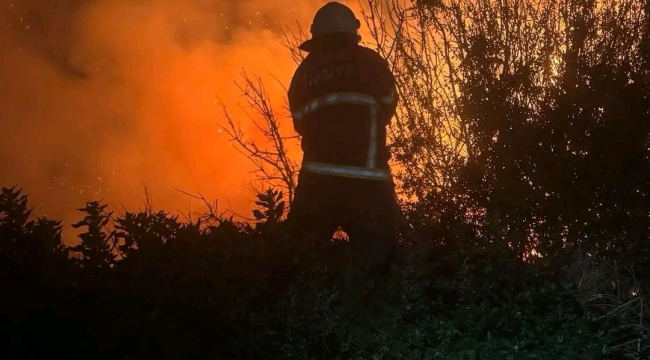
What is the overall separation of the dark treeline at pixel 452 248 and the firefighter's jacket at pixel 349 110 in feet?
1.47

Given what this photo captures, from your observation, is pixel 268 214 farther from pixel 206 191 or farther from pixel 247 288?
pixel 206 191

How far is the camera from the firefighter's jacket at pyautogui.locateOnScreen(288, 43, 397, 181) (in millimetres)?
4742

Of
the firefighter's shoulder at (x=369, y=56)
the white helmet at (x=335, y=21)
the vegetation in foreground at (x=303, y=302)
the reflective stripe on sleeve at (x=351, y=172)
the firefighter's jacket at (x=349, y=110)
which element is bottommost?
the vegetation in foreground at (x=303, y=302)

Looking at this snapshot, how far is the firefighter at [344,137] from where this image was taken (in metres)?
4.66

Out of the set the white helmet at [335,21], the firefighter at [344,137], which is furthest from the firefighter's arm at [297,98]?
the white helmet at [335,21]

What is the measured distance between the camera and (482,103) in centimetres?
589

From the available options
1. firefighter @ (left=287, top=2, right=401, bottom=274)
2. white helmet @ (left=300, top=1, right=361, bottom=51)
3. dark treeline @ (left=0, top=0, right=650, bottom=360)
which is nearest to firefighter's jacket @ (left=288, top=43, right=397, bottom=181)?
firefighter @ (left=287, top=2, right=401, bottom=274)

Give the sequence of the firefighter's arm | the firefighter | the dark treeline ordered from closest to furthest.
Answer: the dark treeline < the firefighter < the firefighter's arm

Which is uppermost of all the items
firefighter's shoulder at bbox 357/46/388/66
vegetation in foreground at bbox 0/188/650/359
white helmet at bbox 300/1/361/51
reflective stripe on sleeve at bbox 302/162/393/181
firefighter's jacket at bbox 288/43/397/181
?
white helmet at bbox 300/1/361/51

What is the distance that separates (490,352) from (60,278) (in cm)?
247

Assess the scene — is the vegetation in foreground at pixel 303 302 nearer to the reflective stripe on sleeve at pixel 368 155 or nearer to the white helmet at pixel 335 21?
the reflective stripe on sleeve at pixel 368 155

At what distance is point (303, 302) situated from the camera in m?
3.65

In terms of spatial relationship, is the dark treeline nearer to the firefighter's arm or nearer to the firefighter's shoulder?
the firefighter's arm

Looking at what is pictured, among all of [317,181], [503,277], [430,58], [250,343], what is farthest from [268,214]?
[430,58]
